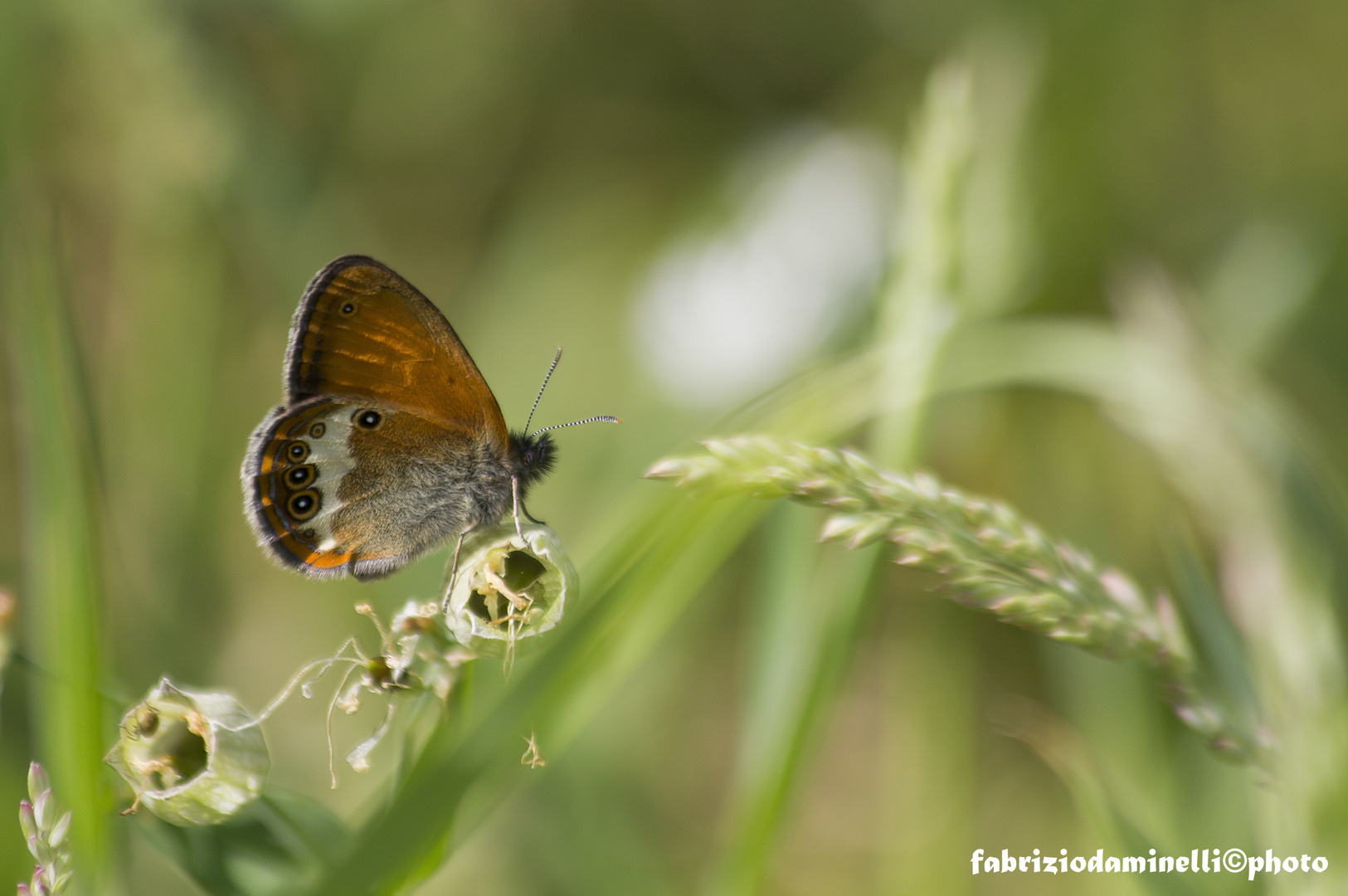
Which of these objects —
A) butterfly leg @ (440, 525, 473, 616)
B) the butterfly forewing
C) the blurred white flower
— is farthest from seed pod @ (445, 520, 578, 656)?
the blurred white flower

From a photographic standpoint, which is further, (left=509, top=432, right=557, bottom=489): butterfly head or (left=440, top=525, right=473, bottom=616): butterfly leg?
(left=509, top=432, right=557, bottom=489): butterfly head

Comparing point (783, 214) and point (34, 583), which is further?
point (783, 214)

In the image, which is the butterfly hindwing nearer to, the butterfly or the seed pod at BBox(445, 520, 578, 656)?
the butterfly

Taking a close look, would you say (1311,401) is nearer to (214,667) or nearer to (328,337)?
(328,337)

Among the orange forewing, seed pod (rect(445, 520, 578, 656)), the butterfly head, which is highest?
the orange forewing

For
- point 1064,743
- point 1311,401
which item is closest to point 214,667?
point 1064,743

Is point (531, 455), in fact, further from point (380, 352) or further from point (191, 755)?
point (191, 755)

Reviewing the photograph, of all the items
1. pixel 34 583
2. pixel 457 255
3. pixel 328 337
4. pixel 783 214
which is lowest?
pixel 34 583
